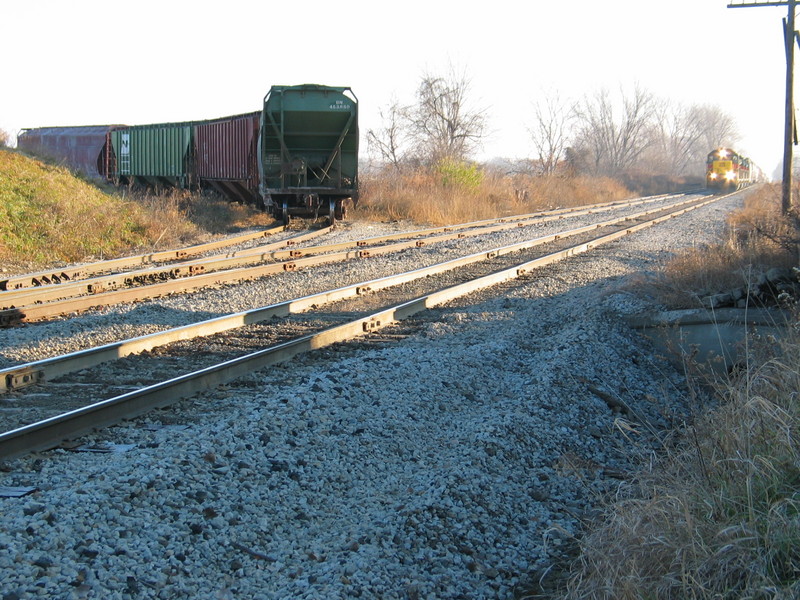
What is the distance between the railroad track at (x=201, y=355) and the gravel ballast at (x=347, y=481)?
0.18m

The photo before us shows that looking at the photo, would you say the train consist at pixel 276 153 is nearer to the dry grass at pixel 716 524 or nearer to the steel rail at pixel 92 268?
the steel rail at pixel 92 268

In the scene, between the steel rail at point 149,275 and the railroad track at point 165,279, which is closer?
the railroad track at point 165,279

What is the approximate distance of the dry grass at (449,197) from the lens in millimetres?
26641

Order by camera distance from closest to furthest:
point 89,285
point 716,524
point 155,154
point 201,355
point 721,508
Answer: point 716,524 → point 721,508 → point 201,355 → point 89,285 → point 155,154

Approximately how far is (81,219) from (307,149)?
21.3 feet

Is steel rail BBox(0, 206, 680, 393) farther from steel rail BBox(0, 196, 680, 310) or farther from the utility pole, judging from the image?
the utility pole

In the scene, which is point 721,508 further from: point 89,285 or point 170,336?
point 89,285

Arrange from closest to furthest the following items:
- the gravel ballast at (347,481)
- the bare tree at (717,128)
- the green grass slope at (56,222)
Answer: the gravel ballast at (347,481)
the green grass slope at (56,222)
the bare tree at (717,128)

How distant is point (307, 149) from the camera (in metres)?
20.9

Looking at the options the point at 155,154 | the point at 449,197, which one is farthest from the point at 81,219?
the point at 449,197

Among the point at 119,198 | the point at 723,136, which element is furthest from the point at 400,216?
the point at 723,136

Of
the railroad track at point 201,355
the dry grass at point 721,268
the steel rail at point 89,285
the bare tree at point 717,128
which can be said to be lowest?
the railroad track at point 201,355

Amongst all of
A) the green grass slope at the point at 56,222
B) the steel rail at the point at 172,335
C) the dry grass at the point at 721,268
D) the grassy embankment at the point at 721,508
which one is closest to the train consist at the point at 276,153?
the green grass slope at the point at 56,222

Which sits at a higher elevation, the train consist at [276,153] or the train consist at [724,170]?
the train consist at [724,170]
